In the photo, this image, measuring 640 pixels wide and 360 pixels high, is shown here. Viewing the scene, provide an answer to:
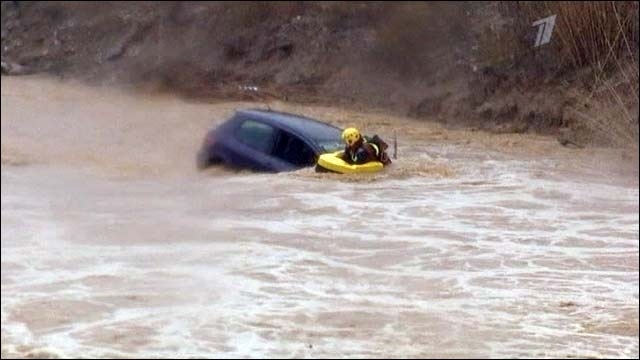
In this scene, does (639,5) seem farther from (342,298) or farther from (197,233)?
(197,233)

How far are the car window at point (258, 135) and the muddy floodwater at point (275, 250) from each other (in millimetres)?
285

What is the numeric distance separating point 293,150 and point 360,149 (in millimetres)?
1138

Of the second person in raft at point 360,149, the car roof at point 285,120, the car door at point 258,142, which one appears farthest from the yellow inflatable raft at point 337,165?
the car door at point 258,142

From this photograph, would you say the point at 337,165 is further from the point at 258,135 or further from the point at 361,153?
the point at 258,135

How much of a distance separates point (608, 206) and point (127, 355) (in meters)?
7.40

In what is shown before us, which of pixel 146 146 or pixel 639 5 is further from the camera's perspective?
pixel 639 5

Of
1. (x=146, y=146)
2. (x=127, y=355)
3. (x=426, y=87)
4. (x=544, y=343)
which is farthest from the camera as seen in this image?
(x=426, y=87)

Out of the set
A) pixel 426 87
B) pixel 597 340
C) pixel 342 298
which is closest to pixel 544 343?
pixel 597 340

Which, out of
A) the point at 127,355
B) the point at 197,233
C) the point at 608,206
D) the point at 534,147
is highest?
the point at 197,233

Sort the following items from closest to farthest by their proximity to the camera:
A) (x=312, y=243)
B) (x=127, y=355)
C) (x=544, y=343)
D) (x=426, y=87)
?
(x=127, y=355) → (x=544, y=343) → (x=312, y=243) → (x=426, y=87)

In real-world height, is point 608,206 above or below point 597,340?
below

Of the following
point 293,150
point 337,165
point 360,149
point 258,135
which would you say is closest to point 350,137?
point 337,165

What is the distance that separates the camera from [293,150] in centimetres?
1215

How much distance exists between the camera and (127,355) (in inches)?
249
